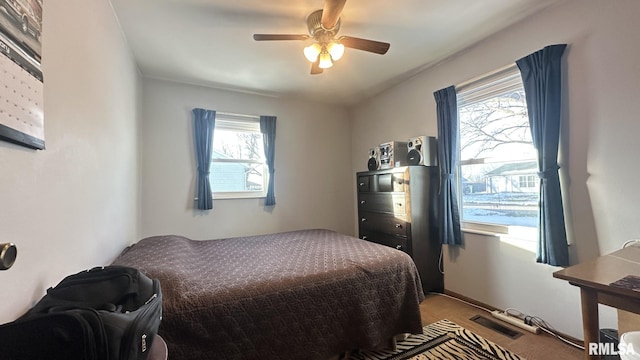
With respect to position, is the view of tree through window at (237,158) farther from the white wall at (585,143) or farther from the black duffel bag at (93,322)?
the white wall at (585,143)

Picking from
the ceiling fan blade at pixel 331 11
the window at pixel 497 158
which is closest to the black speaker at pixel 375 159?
the window at pixel 497 158

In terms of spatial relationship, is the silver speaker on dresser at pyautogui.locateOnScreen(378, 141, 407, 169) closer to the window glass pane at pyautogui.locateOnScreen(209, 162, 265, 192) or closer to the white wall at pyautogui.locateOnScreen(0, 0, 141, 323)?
the window glass pane at pyautogui.locateOnScreen(209, 162, 265, 192)

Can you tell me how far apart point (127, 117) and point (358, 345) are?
2.69 meters

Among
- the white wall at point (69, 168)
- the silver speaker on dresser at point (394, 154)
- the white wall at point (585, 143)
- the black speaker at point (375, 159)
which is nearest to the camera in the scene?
the white wall at point (69, 168)

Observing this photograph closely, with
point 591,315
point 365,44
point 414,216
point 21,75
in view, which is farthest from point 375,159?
point 21,75

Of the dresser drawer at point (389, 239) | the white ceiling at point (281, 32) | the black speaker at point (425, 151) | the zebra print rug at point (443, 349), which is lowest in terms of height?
the zebra print rug at point (443, 349)

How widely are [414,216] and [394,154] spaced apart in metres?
0.78

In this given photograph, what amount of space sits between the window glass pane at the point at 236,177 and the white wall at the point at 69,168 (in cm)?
134

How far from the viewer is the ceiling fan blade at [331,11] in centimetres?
157

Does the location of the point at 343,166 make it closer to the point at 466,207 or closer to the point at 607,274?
the point at 466,207

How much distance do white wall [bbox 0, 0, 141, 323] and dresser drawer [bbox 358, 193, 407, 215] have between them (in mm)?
2608

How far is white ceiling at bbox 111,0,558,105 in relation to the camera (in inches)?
78.4

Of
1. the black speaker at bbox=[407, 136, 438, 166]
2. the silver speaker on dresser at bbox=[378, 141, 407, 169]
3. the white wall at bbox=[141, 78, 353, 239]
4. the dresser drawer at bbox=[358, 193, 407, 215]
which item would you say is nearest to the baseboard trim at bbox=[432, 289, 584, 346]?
the dresser drawer at bbox=[358, 193, 407, 215]

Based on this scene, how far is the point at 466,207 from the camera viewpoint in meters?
2.79
